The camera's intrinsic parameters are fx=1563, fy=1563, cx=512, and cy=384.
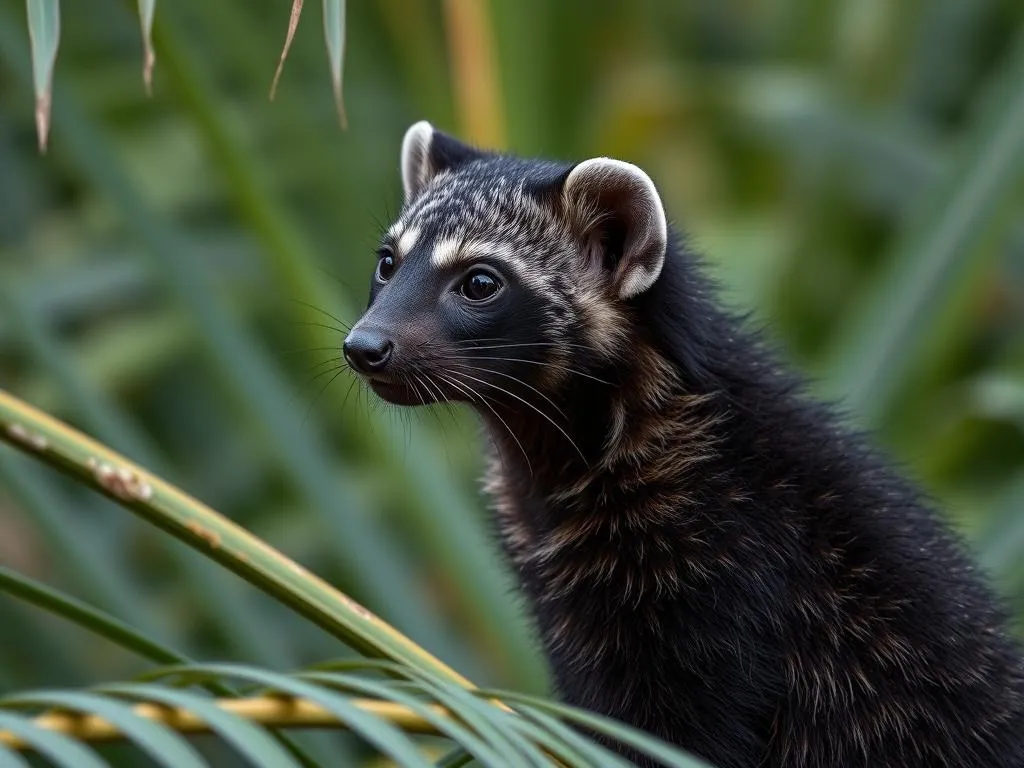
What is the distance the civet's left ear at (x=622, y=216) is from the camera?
305 centimetres

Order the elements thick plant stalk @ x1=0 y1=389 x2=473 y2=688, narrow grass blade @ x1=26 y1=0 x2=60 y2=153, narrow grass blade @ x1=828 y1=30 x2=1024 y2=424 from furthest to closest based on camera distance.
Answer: narrow grass blade @ x1=828 y1=30 x2=1024 y2=424, thick plant stalk @ x1=0 y1=389 x2=473 y2=688, narrow grass blade @ x1=26 y1=0 x2=60 y2=153

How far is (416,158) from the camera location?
3.64m

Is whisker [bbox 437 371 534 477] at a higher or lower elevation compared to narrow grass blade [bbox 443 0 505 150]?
lower

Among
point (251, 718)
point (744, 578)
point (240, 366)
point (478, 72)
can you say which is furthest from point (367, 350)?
point (478, 72)

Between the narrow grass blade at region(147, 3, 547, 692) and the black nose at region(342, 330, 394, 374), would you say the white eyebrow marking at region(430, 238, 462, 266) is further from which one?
the narrow grass blade at region(147, 3, 547, 692)

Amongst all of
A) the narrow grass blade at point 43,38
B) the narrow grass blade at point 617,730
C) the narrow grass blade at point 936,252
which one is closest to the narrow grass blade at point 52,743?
the narrow grass blade at point 617,730

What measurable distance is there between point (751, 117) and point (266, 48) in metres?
1.89

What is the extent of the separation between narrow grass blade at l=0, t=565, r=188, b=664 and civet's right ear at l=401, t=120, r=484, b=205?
138 centimetres

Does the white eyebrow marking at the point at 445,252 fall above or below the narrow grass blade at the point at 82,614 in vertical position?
above

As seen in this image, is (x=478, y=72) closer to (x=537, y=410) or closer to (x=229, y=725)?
(x=537, y=410)

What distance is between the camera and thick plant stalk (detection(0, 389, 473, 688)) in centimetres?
234

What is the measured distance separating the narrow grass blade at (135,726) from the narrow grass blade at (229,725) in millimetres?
30

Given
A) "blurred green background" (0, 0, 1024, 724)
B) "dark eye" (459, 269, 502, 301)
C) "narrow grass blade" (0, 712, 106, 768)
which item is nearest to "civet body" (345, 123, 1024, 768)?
"dark eye" (459, 269, 502, 301)

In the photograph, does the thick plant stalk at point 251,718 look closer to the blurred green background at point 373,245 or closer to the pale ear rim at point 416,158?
the blurred green background at point 373,245
